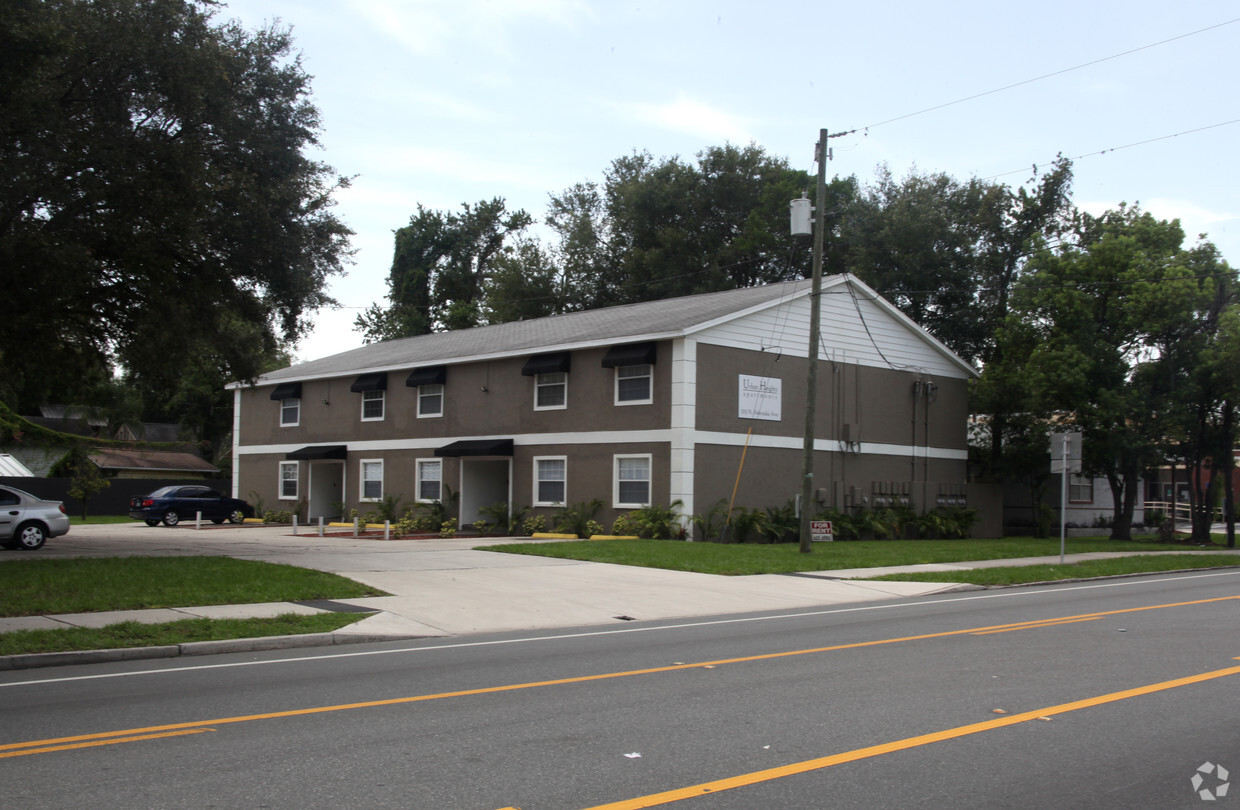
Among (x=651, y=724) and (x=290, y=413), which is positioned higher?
(x=290, y=413)

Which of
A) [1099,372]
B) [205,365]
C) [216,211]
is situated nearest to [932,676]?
[216,211]

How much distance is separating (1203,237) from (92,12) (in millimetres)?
31995

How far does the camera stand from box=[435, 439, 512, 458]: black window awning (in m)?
32.0

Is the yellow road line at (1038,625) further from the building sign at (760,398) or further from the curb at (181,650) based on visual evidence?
the building sign at (760,398)

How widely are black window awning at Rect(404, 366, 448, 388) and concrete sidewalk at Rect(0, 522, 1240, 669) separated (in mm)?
9522

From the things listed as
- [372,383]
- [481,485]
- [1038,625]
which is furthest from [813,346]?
[372,383]

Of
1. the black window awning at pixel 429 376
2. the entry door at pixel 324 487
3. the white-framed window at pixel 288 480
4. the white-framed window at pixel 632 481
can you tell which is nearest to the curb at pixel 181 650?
the white-framed window at pixel 632 481

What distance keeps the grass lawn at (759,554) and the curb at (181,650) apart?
9.32 metres

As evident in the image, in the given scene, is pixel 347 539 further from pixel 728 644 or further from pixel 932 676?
pixel 932 676

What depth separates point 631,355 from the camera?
28781 millimetres

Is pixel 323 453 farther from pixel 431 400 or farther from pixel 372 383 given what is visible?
pixel 431 400

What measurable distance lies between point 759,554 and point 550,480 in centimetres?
990

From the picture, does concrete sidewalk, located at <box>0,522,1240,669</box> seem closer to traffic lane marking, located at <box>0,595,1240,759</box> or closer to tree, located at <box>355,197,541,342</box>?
traffic lane marking, located at <box>0,595,1240,759</box>
